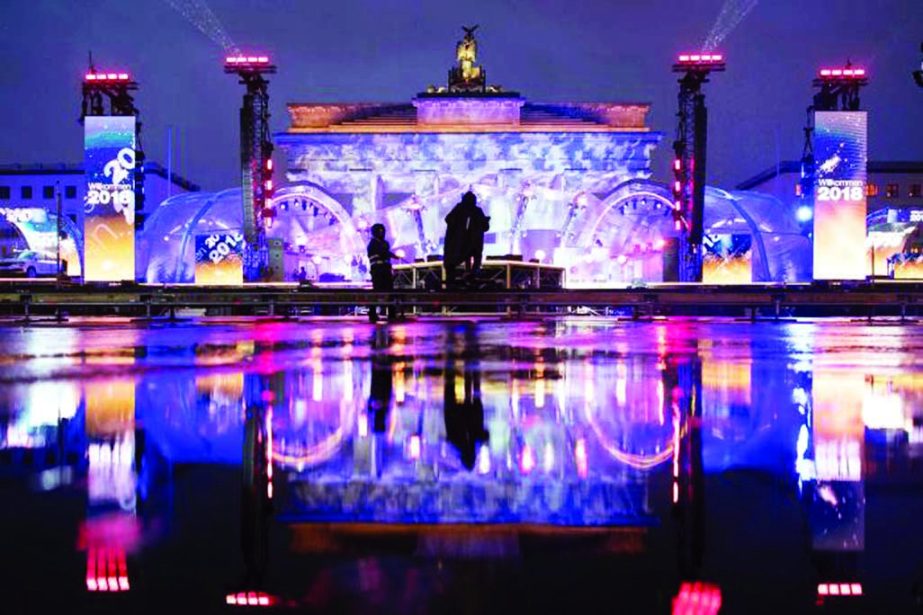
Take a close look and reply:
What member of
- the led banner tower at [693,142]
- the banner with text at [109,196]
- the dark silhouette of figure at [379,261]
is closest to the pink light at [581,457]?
the dark silhouette of figure at [379,261]

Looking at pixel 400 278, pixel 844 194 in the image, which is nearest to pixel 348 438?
pixel 400 278

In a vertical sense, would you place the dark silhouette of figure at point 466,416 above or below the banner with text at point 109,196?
below

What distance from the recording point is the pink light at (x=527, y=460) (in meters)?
3.31

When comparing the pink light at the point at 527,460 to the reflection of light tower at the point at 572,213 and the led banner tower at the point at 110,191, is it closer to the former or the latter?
the led banner tower at the point at 110,191

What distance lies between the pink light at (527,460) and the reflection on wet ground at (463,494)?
0.03 meters

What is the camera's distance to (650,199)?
4750 centimetres

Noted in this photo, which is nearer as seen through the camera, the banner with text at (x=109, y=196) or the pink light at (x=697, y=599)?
the pink light at (x=697, y=599)

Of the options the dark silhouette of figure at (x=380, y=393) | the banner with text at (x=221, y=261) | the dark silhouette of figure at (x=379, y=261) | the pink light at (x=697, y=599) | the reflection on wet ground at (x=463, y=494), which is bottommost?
the pink light at (x=697, y=599)

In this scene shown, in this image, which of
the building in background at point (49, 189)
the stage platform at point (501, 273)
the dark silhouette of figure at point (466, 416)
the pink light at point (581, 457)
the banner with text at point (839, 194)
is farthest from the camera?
the building in background at point (49, 189)

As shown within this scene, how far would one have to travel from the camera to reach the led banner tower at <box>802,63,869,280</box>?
127 ft

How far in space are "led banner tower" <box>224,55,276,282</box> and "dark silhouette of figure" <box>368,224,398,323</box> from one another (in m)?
18.3

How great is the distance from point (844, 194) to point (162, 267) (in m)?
35.5

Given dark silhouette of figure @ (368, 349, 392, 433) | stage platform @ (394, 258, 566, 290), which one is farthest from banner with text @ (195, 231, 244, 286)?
dark silhouette of figure @ (368, 349, 392, 433)

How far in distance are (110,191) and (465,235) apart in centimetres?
2459
